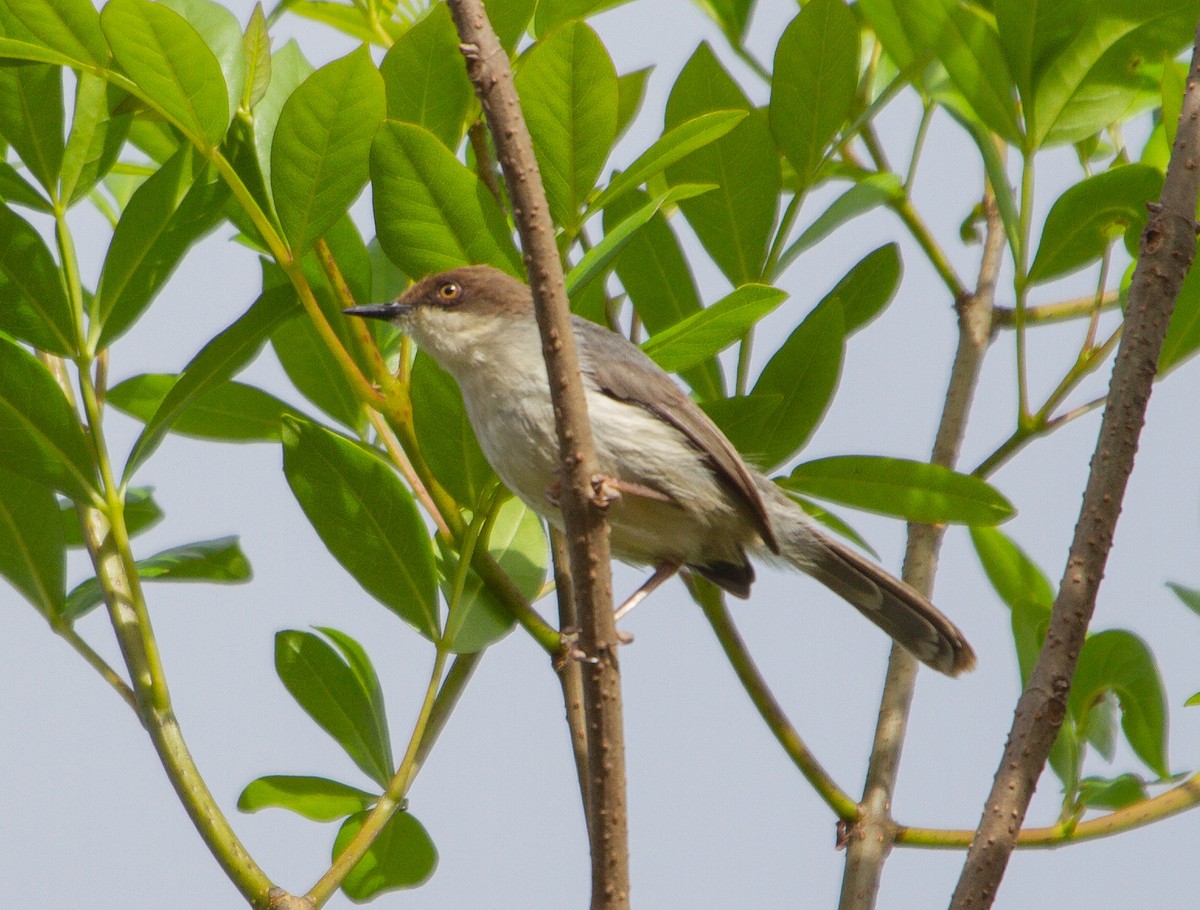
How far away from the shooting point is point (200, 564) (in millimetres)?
2941

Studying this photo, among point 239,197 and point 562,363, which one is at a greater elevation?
point 239,197

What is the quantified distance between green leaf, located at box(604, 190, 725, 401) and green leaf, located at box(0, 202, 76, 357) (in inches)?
45.1

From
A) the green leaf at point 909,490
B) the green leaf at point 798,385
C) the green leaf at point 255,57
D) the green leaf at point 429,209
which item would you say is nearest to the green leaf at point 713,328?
the green leaf at point 798,385

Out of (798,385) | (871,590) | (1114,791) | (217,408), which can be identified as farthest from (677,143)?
(871,590)

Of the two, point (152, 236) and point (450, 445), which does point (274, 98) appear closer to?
point (152, 236)

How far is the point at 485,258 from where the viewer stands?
274cm

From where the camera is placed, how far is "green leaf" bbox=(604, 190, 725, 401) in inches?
121

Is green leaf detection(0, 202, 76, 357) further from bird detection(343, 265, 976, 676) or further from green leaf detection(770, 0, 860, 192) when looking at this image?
green leaf detection(770, 0, 860, 192)

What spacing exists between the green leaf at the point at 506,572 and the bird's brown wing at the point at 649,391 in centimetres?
40

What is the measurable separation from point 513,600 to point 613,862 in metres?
0.79

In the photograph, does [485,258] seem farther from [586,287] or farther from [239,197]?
[239,197]

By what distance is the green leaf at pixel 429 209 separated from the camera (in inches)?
101

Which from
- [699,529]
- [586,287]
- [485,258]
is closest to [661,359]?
[586,287]

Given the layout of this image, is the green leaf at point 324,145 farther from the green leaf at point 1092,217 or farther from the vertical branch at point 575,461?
the green leaf at point 1092,217
